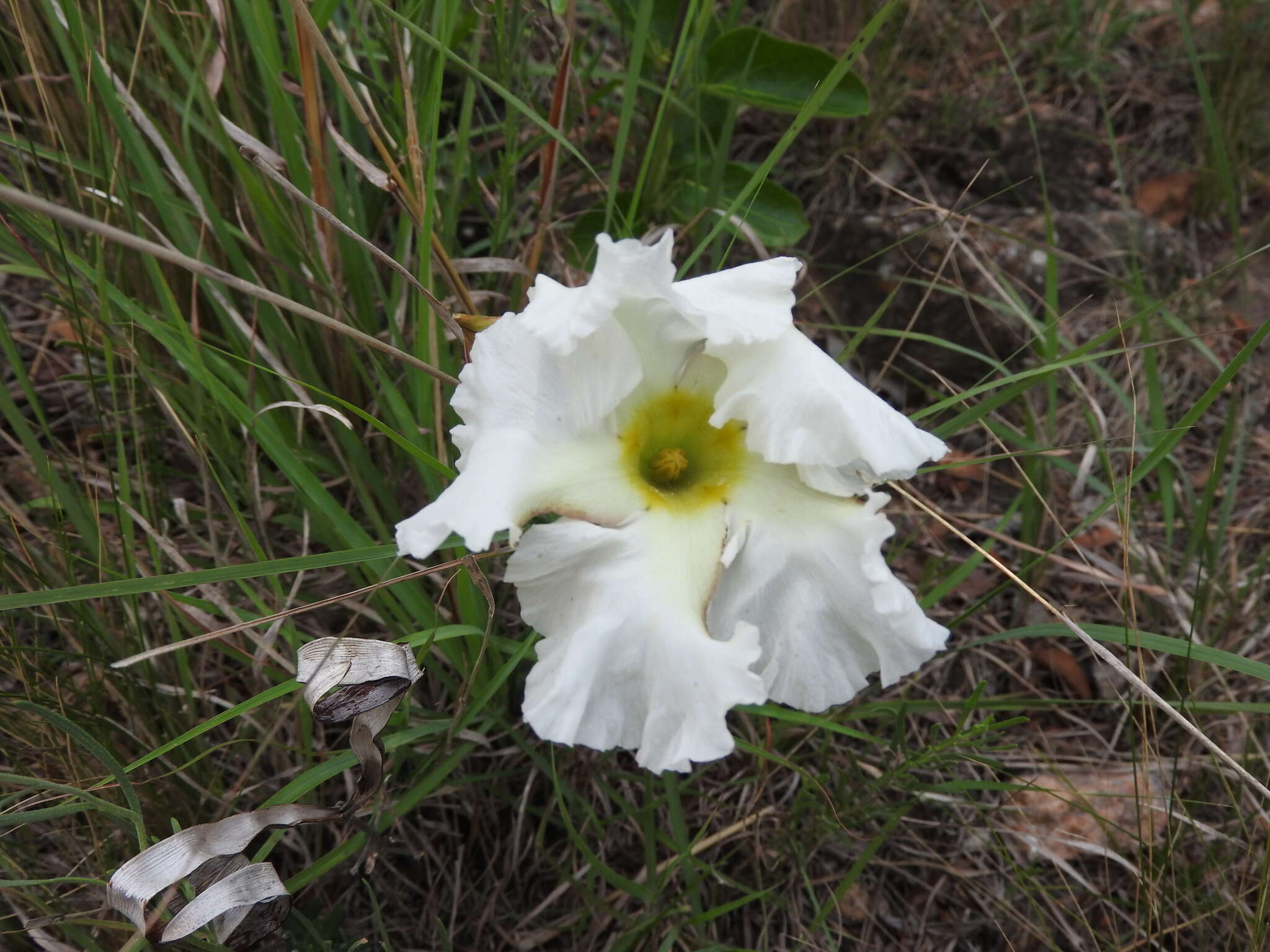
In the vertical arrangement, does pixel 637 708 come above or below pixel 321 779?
above

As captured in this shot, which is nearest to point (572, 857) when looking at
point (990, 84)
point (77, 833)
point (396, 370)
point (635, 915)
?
point (635, 915)

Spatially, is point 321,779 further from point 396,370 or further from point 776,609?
point 396,370

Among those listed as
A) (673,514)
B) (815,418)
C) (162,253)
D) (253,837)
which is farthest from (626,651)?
(162,253)

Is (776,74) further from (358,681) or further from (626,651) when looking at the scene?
(358,681)

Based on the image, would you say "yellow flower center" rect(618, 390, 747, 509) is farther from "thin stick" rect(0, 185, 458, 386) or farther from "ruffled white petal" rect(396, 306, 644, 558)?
"thin stick" rect(0, 185, 458, 386)

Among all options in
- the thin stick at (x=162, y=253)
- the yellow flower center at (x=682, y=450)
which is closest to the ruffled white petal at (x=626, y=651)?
the yellow flower center at (x=682, y=450)

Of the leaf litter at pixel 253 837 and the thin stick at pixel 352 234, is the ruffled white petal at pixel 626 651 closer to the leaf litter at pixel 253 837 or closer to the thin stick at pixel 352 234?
the leaf litter at pixel 253 837
